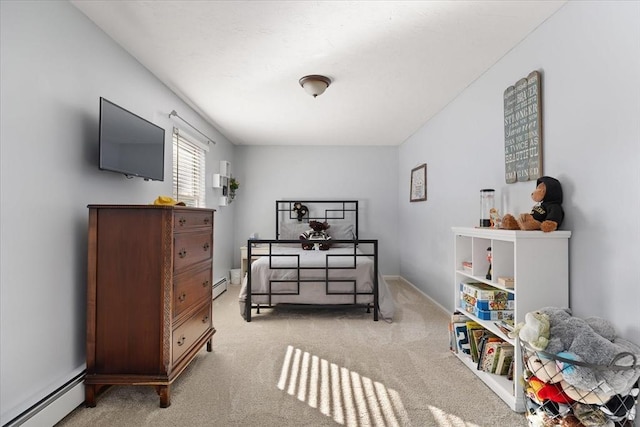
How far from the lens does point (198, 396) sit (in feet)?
7.00

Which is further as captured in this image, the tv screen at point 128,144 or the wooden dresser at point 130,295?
the tv screen at point 128,144

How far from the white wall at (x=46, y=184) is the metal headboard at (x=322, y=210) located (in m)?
3.72

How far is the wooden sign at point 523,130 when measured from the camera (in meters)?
2.28

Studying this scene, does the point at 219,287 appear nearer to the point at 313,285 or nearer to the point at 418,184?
the point at 313,285

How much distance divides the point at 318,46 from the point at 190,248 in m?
1.75

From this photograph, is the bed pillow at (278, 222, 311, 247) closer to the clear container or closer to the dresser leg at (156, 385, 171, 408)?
the clear container

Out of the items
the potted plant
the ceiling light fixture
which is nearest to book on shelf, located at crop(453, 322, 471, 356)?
the ceiling light fixture

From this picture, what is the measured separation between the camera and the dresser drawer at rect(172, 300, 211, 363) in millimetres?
2145

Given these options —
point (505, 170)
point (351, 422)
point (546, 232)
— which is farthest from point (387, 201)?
point (351, 422)

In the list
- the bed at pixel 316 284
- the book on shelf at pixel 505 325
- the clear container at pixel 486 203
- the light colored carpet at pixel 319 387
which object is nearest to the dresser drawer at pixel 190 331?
the light colored carpet at pixel 319 387

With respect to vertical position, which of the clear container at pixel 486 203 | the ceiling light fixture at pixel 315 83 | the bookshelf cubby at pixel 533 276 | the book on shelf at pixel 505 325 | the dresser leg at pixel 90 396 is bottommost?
the dresser leg at pixel 90 396

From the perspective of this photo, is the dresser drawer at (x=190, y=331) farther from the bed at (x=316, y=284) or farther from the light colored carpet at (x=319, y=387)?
the bed at (x=316, y=284)

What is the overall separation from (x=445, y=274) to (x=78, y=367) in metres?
3.51

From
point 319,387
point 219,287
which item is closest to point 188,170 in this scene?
point 219,287
